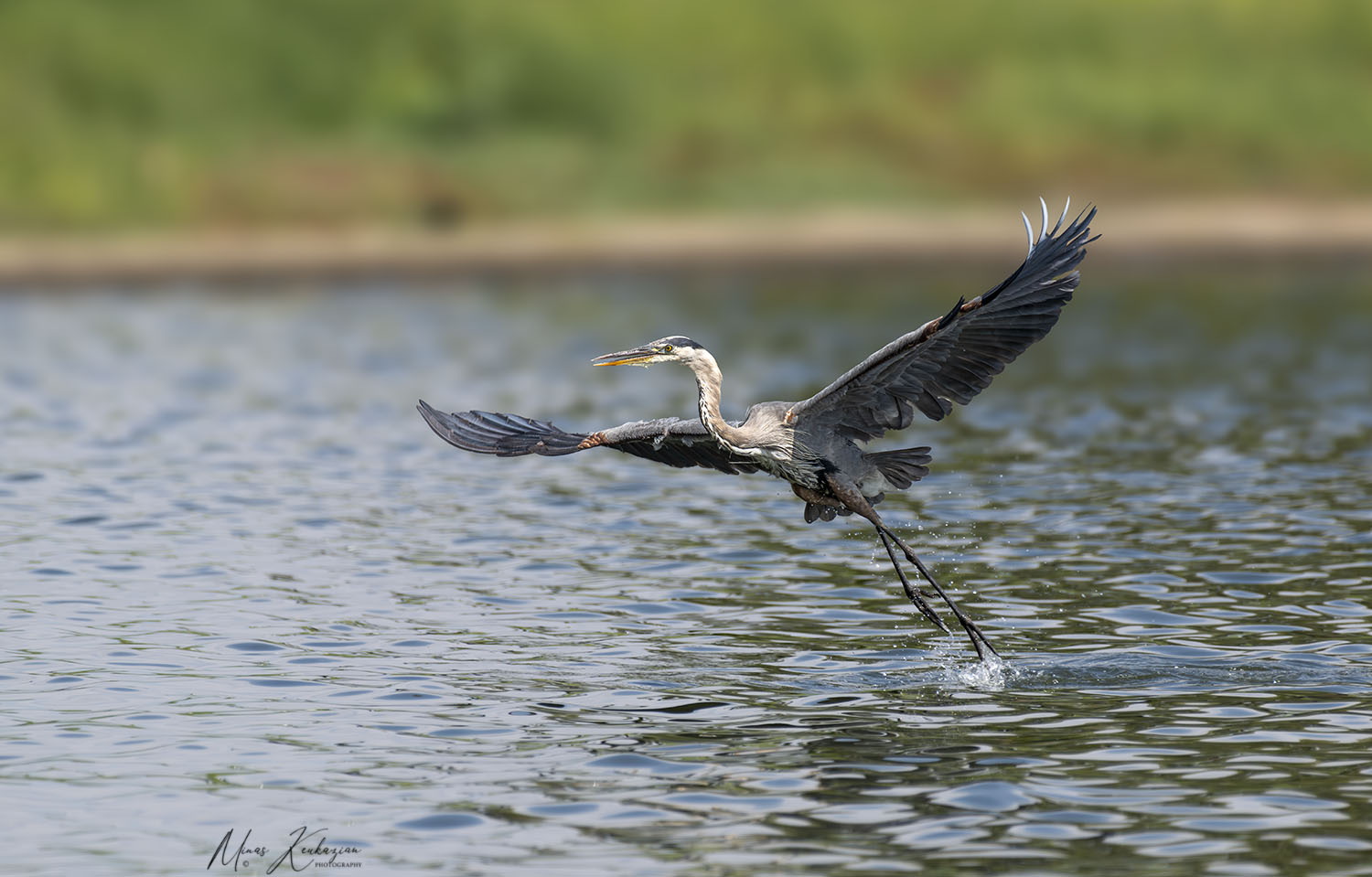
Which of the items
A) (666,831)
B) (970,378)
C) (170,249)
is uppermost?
(170,249)

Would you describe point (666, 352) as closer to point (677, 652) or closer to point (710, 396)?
point (710, 396)

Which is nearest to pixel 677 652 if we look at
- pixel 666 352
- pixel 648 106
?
pixel 666 352

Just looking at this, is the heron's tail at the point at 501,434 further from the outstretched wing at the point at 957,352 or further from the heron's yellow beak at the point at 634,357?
the outstretched wing at the point at 957,352

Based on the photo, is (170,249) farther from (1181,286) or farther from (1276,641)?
(1276,641)

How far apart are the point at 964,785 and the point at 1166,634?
4.11 metres

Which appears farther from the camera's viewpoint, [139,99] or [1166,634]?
[139,99]

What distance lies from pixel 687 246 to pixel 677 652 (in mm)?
84987

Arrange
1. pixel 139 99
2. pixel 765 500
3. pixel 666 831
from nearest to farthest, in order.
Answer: pixel 666 831 < pixel 765 500 < pixel 139 99

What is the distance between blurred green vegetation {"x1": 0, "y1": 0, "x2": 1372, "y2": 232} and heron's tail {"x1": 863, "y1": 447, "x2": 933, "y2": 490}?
94.6m

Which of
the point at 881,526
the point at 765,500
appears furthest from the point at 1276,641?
the point at 765,500

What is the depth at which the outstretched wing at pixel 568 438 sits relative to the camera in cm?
1431

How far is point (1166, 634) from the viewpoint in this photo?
14508mm

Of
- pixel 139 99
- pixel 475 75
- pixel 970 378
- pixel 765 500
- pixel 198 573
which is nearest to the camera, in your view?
pixel 970 378

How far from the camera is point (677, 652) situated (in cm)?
1432
